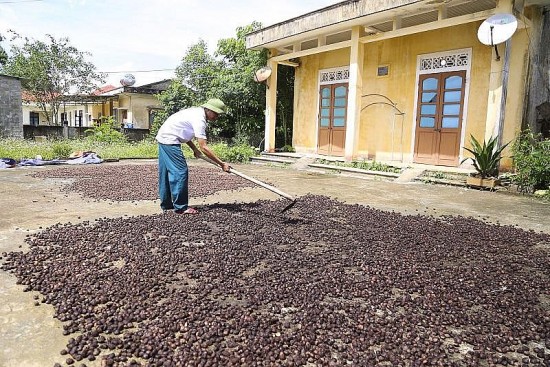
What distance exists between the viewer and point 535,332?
2.06 metres

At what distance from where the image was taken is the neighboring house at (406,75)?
7.18 meters

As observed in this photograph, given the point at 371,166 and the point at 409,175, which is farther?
the point at 371,166

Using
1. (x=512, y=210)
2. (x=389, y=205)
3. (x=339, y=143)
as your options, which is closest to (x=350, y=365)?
(x=389, y=205)

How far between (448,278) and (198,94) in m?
14.0

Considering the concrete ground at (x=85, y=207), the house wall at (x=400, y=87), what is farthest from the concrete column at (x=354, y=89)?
the concrete ground at (x=85, y=207)

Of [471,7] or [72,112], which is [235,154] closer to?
[471,7]

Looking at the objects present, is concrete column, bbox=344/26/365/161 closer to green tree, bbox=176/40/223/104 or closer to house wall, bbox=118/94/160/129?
green tree, bbox=176/40/223/104

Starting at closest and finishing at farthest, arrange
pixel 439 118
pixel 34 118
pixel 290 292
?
pixel 290 292 < pixel 439 118 < pixel 34 118

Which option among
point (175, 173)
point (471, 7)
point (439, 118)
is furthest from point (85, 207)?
point (471, 7)

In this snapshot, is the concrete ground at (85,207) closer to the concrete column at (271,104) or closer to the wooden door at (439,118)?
the wooden door at (439,118)

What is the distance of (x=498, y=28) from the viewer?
6422mm

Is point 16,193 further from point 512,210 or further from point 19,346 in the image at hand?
point 512,210

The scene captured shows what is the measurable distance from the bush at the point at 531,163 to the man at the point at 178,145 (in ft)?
15.9

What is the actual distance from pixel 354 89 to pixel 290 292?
7.20 m
